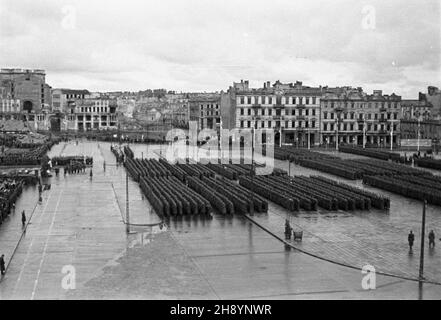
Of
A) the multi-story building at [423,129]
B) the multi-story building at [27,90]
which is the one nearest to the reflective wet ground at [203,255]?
the multi-story building at [423,129]

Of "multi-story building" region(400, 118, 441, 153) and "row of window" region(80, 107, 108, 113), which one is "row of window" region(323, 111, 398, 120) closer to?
"multi-story building" region(400, 118, 441, 153)

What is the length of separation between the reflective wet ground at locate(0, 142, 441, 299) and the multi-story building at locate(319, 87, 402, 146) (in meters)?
58.9

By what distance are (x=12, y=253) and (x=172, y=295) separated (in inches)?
389

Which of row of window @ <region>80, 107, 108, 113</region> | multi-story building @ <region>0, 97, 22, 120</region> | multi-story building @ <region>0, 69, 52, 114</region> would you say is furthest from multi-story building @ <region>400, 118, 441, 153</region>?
multi-story building @ <region>0, 69, 52, 114</region>

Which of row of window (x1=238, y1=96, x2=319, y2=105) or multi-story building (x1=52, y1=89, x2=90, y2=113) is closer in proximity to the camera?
row of window (x1=238, y1=96, x2=319, y2=105)

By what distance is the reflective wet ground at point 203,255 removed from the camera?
2238cm

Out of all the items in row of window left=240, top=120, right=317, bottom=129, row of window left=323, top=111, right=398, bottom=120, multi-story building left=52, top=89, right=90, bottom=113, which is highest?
multi-story building left=52, top=89, right=90, bottom=113

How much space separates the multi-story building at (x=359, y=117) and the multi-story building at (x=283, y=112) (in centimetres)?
199

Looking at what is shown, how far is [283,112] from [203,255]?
72.2 m

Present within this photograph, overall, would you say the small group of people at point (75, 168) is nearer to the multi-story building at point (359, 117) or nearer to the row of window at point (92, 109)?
the multi-story building at point (359, 117)

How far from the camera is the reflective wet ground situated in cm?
2238

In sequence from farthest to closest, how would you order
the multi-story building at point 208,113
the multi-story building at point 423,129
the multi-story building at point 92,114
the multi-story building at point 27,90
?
the multi-story building at point 27,90 < the multi-story building at point 92,114 < the multi-story building at point 208,113 < the multi-story building at point 423,129
